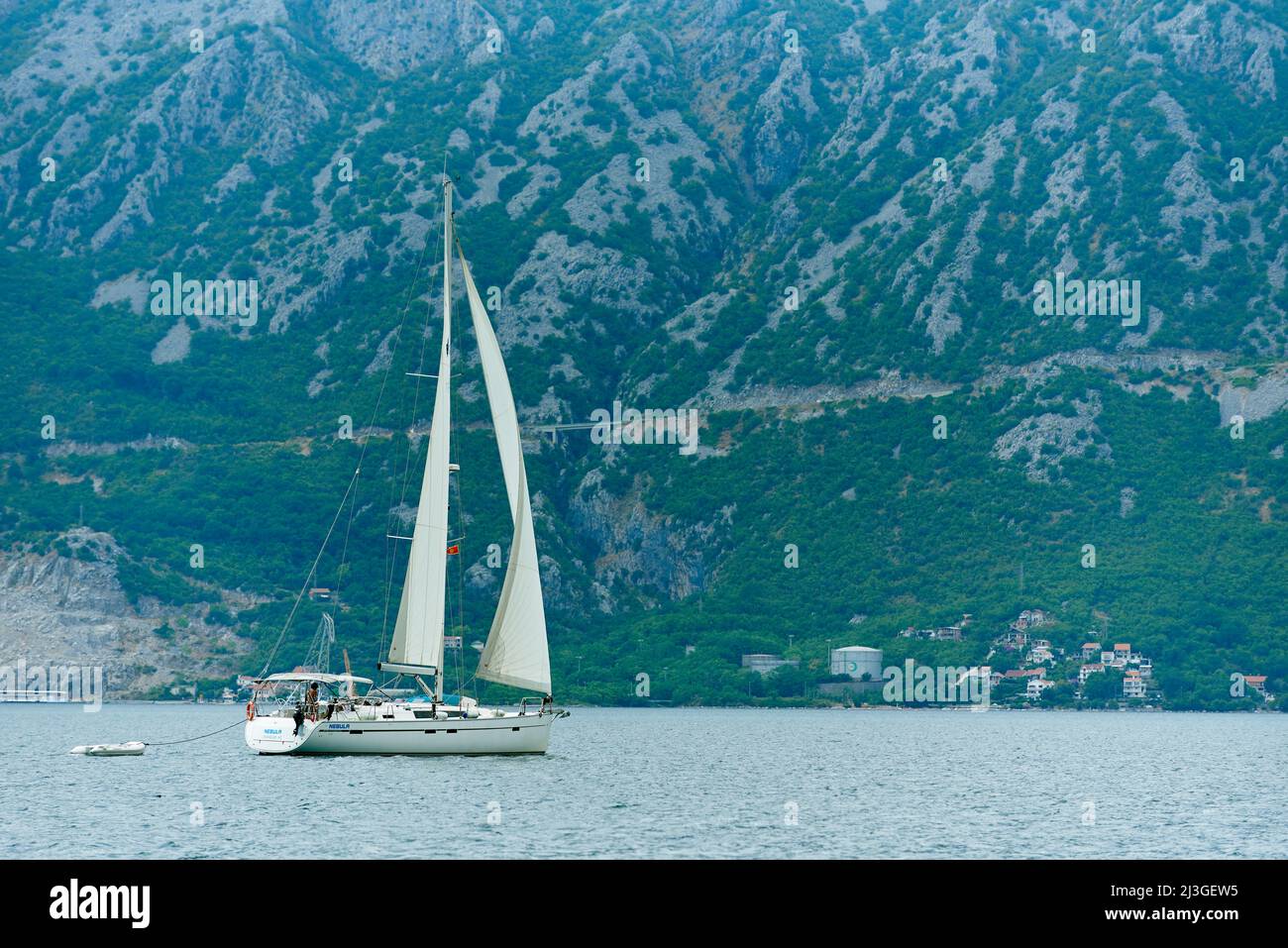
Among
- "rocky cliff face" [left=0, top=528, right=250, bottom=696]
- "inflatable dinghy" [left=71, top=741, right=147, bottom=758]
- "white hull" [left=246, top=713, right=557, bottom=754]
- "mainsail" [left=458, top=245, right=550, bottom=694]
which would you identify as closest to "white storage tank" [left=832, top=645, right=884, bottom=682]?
"rocky cliff face" [left=0, top=528, right=250, bottom=696]

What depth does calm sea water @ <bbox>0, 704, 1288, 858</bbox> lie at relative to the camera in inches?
1923

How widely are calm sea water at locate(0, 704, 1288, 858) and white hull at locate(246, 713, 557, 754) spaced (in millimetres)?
1000

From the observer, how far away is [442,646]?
235 ft

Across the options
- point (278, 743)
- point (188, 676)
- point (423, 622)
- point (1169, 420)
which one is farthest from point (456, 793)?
point (1169, 420)

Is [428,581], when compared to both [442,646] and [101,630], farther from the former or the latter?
[101,630]

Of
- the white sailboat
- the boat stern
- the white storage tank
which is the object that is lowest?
the white storage tank

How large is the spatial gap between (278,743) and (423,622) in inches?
502

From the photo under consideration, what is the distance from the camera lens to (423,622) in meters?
72.8

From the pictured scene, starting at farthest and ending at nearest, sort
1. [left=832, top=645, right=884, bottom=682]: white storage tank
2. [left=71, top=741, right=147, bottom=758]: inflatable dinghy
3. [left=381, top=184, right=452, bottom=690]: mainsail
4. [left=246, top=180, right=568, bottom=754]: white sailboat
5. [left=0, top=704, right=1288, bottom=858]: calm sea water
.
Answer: [left=832, top=645, right=884, bottom=682]: white storage tank, [left=71, top=741, right=147, bottom=758]: inflatable dinghy, [left=381, top=184, right=452, bottom=690]: mainsail, [left=246, top=180, right=568, bottom=754]: white sailboat, [left=0, top=704, right=1288, bottom=858]: calm sea water

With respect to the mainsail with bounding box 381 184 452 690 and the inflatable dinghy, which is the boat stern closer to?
the mainsail with bounding box 381 184 452 690

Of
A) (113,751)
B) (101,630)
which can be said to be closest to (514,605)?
(113,751)

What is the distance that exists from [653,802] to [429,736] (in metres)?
14.1

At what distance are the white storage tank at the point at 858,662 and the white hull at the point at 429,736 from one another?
391 ft
